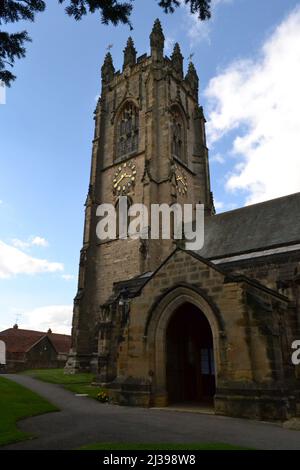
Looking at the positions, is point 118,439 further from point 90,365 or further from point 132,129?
point 132,129

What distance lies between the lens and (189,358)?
14.4 meters

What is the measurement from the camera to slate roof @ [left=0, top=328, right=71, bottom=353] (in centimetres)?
4306

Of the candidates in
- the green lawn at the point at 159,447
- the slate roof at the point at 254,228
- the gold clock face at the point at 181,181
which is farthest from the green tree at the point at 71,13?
the gold clock face at the point at 181,181

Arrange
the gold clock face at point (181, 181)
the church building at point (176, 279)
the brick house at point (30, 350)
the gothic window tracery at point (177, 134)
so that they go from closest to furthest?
the church building at point (176, 279) < the gold clock face at point (181, 181) < the gothic window tracery at point (177, 134) < the brick house at point (30, 350)

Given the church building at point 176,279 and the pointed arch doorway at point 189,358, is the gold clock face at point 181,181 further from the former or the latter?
the pointed arch doorway at point 189,358

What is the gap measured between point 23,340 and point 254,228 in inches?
1416

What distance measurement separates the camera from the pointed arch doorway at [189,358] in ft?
44.6

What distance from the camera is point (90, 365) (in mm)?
28922

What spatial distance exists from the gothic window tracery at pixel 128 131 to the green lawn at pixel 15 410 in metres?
27.3

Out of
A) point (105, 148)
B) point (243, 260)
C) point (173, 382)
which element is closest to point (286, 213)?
point (243, 260)

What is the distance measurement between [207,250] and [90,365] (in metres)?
15.0

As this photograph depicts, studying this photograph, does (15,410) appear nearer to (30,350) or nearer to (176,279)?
(176,279)

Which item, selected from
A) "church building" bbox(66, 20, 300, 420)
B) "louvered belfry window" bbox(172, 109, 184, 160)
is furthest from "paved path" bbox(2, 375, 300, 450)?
"louvered belfry window" bbox(172, 109, 184, 160)

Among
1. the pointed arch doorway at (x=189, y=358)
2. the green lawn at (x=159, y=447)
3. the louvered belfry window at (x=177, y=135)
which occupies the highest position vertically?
the louvered belfry window at (x=177, y=135)
